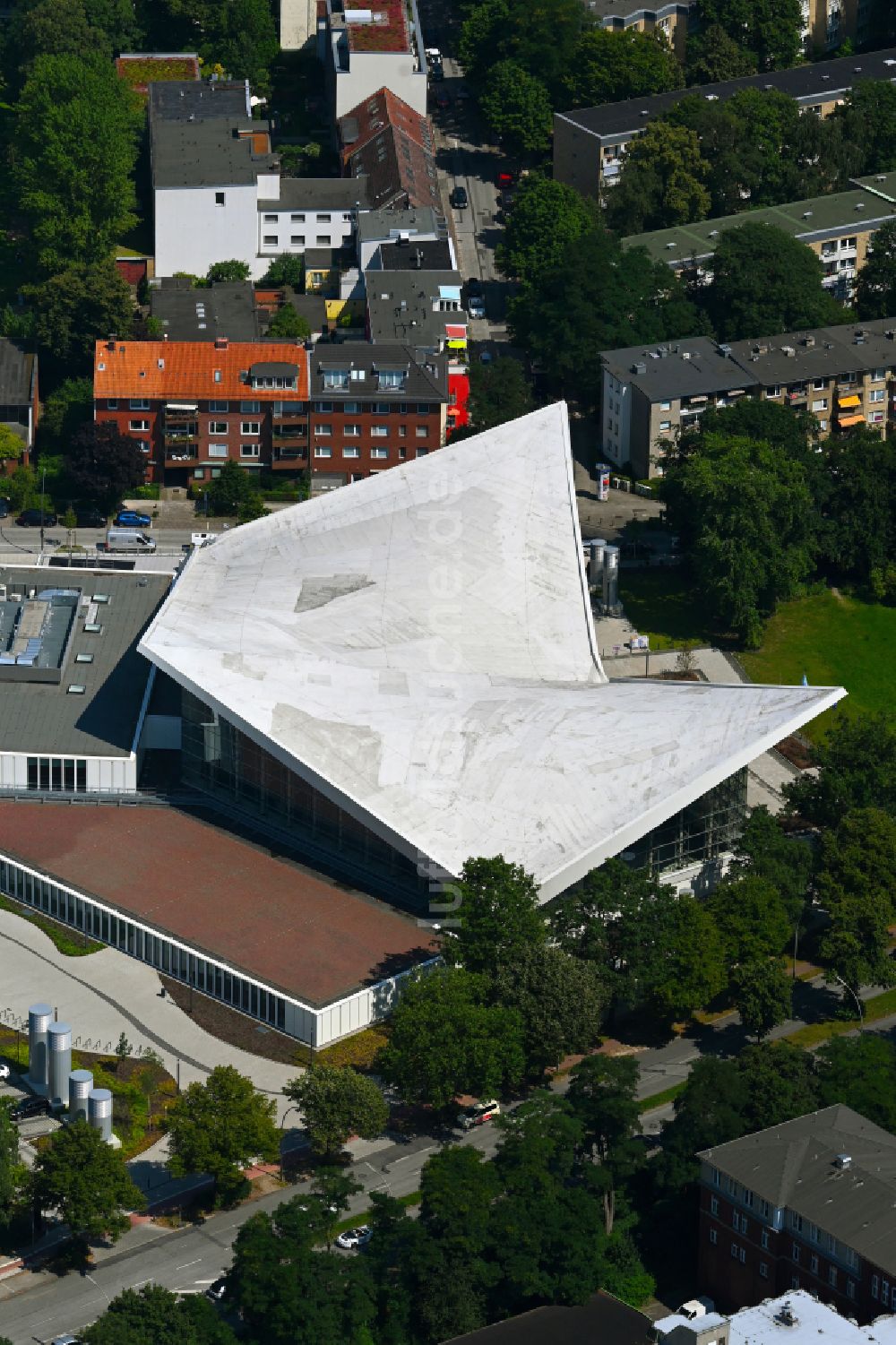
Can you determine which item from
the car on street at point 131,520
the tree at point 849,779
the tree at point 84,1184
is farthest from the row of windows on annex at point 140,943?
the car on street at point 131,520

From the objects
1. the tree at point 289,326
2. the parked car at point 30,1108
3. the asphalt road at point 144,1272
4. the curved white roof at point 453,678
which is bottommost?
the asphalt road at point 144,1272

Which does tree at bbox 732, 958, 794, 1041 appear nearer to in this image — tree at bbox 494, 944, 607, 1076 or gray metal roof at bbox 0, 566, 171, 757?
tree at bbox 494, 944, 607, 1076

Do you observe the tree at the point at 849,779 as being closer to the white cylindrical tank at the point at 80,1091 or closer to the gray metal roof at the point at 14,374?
the white cylindrical tank at the point at 80,1091

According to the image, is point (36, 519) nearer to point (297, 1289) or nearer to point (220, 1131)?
point (220, 1131)

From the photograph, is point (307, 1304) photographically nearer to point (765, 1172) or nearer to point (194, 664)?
point (765, 1172)

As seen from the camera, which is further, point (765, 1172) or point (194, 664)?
point (194, 664)

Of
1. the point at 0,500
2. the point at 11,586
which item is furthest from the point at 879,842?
the point at 0,500
